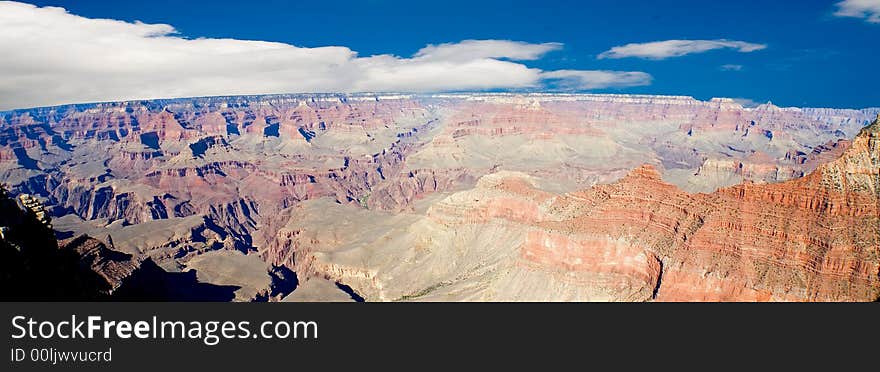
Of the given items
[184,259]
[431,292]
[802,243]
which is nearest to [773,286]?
[802,243]

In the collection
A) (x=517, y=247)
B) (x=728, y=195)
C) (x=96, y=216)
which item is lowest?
(x=96, y=216)

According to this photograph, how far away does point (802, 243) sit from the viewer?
51219 mm

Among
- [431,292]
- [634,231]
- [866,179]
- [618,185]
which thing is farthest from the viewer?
[431,292]

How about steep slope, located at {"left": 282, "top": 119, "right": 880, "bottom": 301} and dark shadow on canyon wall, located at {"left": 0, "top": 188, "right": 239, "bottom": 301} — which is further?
steep slope, located at {"left": 282, "top": 119, "right": 880, "bottom": 301}

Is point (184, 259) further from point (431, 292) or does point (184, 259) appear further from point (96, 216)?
point (96, 216)

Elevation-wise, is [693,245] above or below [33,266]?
below

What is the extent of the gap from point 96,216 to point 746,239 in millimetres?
204318

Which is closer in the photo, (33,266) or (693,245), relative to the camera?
(33,266)

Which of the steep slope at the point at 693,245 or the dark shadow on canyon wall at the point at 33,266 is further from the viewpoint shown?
the steep slope at the point at 693,245
